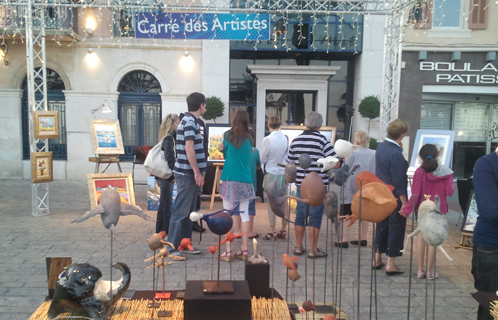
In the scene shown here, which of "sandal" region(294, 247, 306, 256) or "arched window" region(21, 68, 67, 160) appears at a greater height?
"arched window" region(21, 68, 67, 160)

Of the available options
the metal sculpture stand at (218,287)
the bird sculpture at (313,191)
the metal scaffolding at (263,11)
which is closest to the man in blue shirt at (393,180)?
the bird sculpture at (313,191)

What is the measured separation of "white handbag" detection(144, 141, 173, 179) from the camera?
3898 millimetres

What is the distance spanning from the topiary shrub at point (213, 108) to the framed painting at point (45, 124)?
3.94 metres

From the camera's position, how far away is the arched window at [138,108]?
31.8 ft

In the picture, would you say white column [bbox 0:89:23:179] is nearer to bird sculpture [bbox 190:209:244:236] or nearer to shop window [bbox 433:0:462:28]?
bird sculpture [bbox 190:209:244:236]

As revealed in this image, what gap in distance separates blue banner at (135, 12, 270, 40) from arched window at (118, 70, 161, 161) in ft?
13.0

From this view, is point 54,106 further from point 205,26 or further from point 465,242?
point 465,242

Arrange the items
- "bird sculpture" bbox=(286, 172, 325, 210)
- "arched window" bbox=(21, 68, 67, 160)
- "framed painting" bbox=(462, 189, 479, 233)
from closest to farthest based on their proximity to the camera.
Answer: "bird sculpture" bbox=(286, 172, 325, 210)
"framed painting" bbox=(462, 189, 479, 233)
"arched window" bbox=(21, 68, 67, 160)

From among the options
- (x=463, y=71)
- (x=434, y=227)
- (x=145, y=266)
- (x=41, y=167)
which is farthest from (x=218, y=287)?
(x=463, y=71)

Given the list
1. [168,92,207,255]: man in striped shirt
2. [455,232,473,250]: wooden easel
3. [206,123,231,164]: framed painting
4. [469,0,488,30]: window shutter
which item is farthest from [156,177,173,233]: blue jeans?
[469,0,488,30]: window shutter

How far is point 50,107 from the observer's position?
383 inches

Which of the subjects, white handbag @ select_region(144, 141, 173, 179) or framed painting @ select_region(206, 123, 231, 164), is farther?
framed painting @ select_region(206, 123, 231, 164)

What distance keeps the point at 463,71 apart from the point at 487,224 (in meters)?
8.90

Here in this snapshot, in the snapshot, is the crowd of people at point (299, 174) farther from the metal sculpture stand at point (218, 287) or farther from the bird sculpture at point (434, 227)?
the bird sculpture at point (434, 227)
